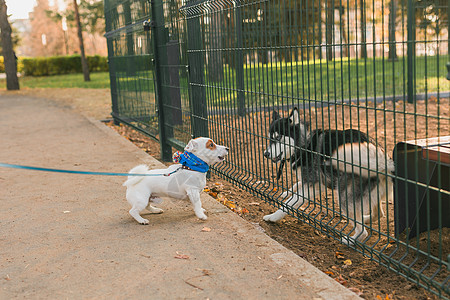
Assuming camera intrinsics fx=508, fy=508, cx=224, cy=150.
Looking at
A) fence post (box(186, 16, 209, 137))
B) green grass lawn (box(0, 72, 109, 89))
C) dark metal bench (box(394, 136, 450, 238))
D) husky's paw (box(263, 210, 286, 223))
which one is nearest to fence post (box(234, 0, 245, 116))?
fence post (box(186, 16, 209, 137))

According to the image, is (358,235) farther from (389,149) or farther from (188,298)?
(389,149)

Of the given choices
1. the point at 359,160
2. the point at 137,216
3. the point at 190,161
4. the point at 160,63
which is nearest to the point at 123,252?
the point at 137,216

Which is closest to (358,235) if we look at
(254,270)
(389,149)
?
(254,270)

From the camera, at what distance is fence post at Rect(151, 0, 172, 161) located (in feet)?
23.2

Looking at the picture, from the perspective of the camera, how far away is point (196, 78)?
6.03 meters

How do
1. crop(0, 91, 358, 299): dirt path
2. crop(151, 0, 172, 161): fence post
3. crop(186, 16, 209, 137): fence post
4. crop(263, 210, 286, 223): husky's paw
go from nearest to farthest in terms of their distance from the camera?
crop(0, 91, 358, 299): dirt path → crop(263, 210, 286, 223): husky's paw → crop(186, 16, 209, 137): fence post → crop(151, 0, 172, 161): fence post

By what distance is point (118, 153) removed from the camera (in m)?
7.79

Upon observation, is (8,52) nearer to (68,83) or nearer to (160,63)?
(68,83)

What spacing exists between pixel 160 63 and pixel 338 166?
167 inches

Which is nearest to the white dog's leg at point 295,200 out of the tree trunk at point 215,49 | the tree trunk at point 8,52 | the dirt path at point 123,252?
the dirt path at point 123,252

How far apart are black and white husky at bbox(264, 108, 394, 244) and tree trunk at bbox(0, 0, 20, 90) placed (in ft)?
68.2

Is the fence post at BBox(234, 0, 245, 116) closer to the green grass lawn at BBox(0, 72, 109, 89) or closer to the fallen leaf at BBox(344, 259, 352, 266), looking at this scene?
the fallen leaf at BBox(344, 259, 352, 266)

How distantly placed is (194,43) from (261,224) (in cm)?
236

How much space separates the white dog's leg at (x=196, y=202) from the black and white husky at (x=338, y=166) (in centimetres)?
68
